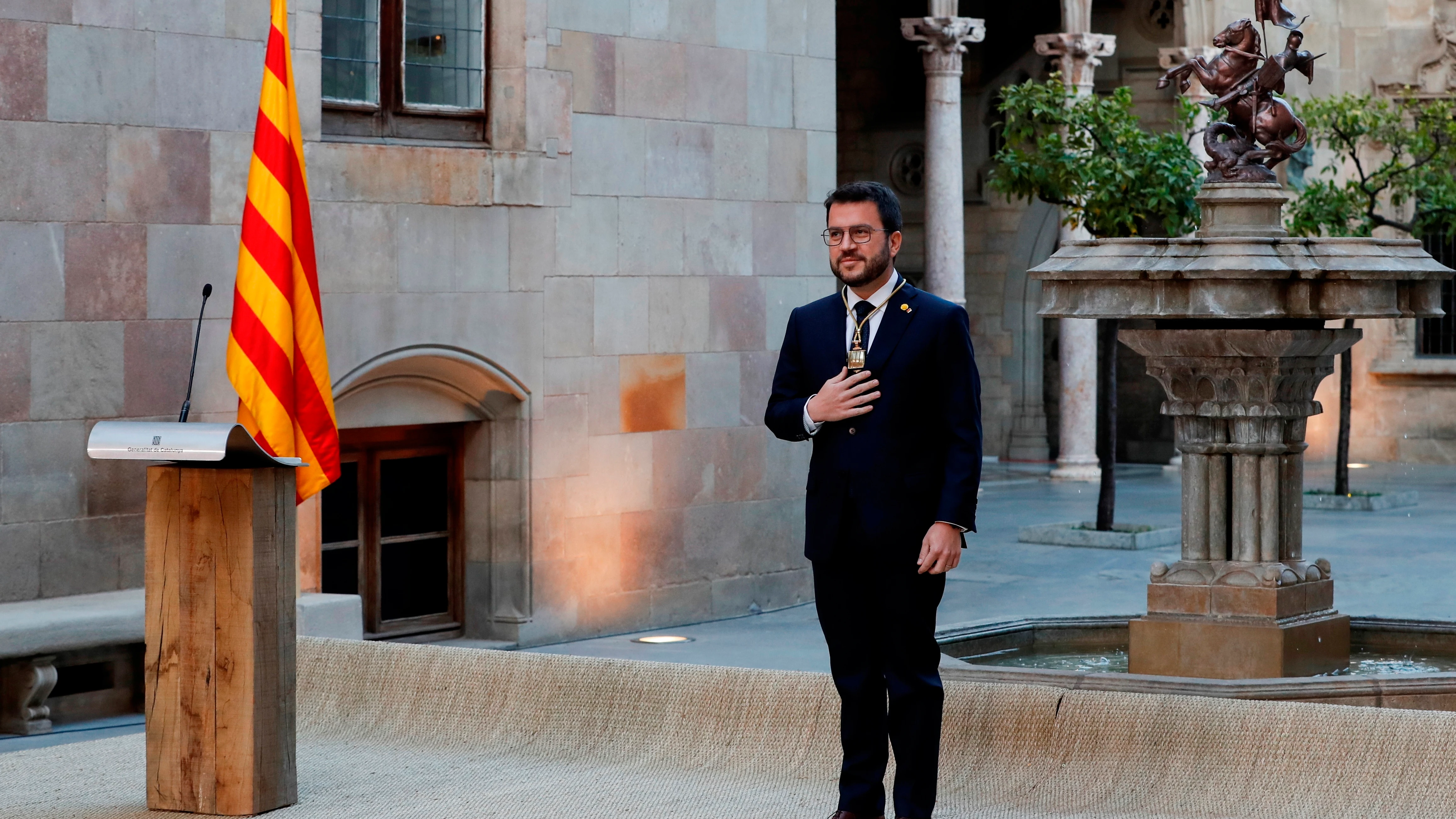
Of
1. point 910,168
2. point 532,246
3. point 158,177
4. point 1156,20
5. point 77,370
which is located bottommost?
point 77,370

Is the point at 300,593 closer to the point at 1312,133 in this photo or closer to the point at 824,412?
the point at 824,412

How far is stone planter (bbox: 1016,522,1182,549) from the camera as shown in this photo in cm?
1592

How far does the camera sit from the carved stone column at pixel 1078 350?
20594 millimetres

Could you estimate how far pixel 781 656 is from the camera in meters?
10.7

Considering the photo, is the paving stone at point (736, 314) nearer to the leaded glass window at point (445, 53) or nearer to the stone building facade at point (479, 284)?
the stone building facade at point (479, 284)

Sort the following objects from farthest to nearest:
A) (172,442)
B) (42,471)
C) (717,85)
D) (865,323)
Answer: (717,85) < (42,471) < (172,442) < (865,323)

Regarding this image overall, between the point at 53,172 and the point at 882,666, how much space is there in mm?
5548

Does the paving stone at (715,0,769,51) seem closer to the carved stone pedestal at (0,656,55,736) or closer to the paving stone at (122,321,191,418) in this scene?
the paving stone at (122,321,191,418)

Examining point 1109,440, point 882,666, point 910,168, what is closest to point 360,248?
point 882,666

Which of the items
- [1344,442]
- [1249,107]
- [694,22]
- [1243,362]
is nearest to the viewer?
[1243,362]

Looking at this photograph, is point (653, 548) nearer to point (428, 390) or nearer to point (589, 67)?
point (428, 390)

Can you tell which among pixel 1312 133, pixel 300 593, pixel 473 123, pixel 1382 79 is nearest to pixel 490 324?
pixel 473 123

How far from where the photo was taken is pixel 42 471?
9.10 m

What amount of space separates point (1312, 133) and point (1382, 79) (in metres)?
5.47
